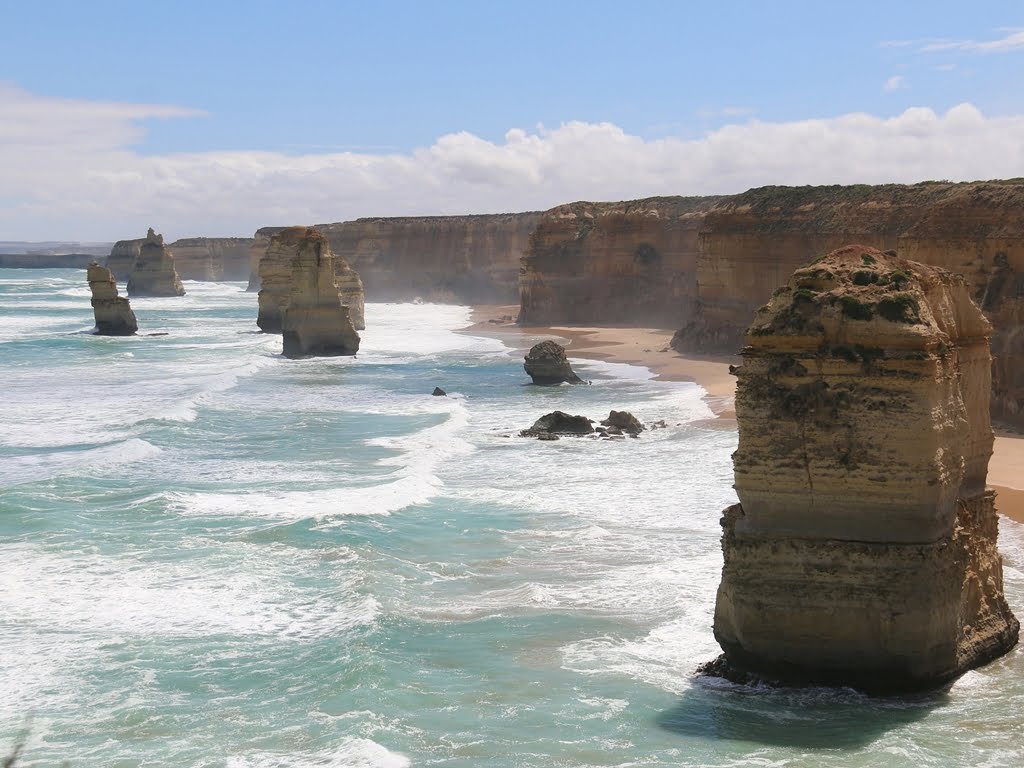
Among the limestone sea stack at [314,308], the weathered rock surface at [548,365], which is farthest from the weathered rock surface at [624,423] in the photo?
the limestone sea stack at [314,308]

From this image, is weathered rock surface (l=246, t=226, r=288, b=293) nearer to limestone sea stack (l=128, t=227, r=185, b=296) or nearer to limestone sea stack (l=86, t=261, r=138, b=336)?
limestone sea stack (l=128, t=227, r=185, b=296)

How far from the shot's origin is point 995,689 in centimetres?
1130

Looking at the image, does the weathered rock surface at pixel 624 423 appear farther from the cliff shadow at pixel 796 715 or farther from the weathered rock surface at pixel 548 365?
the cliff shadow at pixel 796 715

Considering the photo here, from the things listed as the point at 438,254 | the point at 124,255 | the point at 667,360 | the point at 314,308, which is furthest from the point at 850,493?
the point at 124,255

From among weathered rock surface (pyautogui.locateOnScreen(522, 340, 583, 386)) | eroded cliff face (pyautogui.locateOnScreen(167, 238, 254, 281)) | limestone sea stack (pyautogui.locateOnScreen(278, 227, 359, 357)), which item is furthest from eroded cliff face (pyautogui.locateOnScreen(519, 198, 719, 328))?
eroded cliff face (pyautogui.locateOnScreen(167, 238, 254, 281))

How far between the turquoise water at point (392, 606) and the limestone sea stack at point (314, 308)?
1400 centimetres

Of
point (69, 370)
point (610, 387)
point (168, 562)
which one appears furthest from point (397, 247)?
point (168, 562)

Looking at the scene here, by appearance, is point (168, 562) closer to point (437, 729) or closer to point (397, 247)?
point (437, 729)

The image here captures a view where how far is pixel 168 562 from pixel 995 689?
1092cm

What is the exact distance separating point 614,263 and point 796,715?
180 ft

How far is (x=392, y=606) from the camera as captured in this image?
49.7 ft

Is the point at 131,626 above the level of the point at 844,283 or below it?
below

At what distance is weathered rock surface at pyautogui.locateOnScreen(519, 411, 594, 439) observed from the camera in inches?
1096

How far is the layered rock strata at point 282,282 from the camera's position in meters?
52.1
